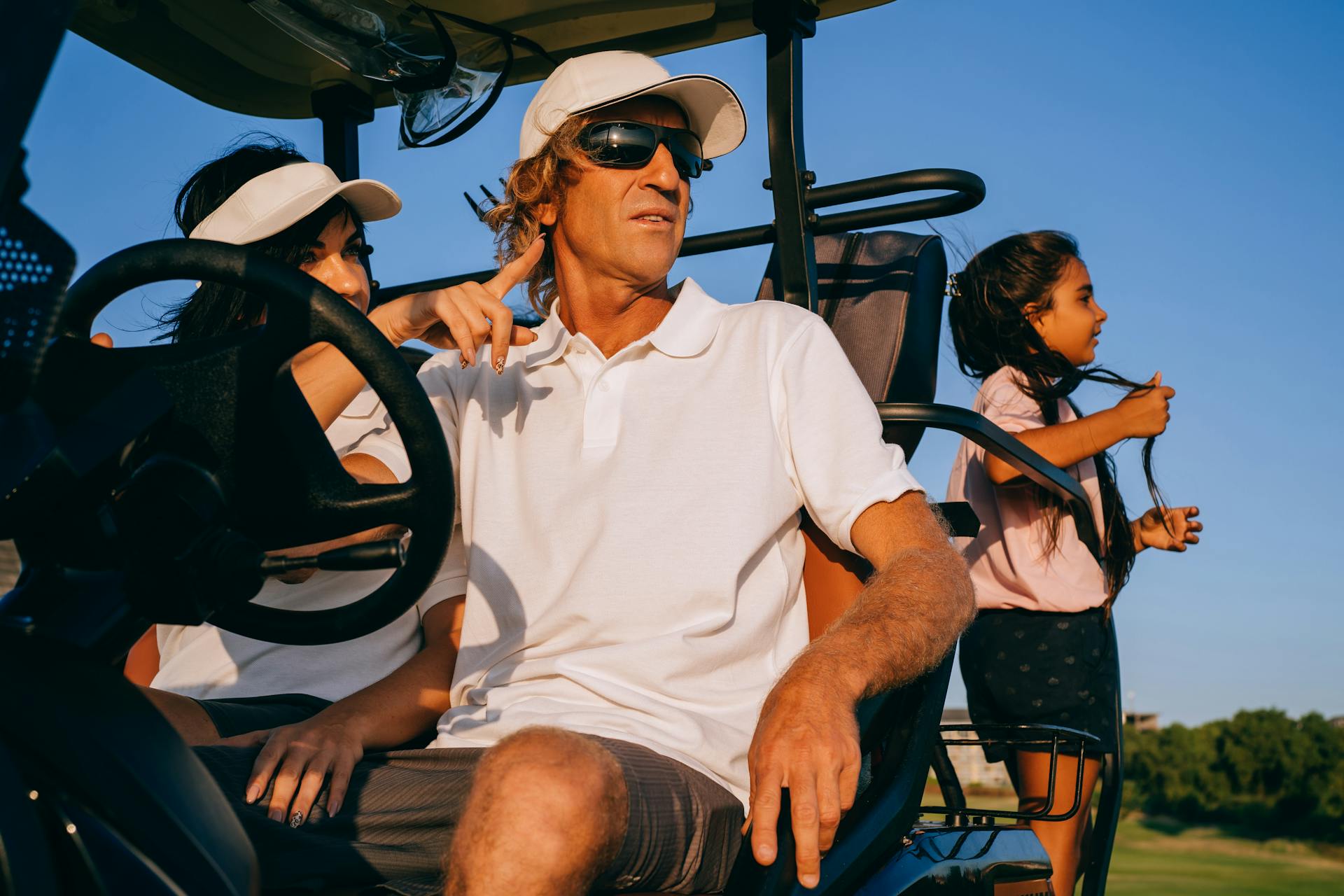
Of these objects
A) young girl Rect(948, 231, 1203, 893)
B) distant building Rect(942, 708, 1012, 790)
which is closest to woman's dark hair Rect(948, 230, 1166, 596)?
→ young girl Rect(948, 231, 1203, 893)

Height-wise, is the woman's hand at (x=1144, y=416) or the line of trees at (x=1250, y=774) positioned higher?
the woman's hand at (x=1144, y=416)

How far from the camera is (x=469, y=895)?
1125mm

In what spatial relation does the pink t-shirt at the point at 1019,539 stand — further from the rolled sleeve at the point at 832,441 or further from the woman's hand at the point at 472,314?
the woman's hand at the point at 472,314

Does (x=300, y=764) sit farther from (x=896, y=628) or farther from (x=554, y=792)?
(x=896, y=628)

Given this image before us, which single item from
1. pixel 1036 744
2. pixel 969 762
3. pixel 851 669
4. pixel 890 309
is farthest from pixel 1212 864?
pixel 851 669

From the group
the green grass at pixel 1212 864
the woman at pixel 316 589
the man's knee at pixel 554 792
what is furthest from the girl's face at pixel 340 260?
the green grass at pixel 1212 864

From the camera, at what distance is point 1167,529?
9.91 ft

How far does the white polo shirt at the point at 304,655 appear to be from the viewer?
1896 millimetres

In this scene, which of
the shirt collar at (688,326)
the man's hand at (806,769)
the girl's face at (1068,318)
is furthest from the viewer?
the girl's face at (1068,318)

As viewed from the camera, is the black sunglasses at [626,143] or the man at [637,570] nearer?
the man at [637,570]

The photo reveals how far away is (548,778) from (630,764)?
203 mm

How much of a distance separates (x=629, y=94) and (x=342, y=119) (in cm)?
88

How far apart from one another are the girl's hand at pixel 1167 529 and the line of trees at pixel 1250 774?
6.96 metres

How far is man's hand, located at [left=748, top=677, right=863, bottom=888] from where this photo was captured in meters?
1.23
